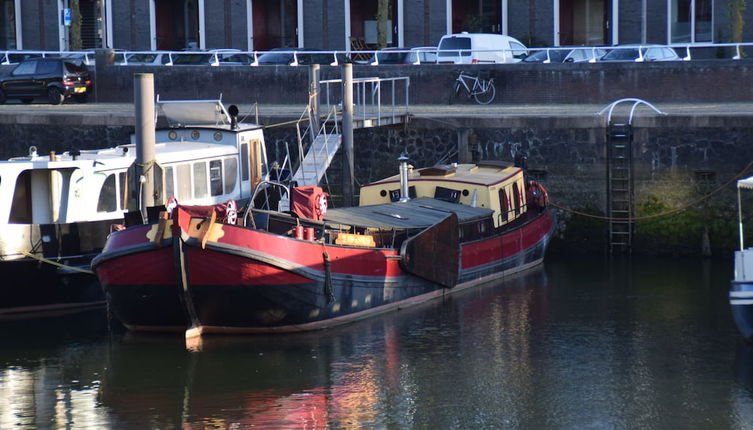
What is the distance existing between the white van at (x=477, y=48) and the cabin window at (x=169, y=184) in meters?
15.9

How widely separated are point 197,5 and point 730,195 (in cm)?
2927

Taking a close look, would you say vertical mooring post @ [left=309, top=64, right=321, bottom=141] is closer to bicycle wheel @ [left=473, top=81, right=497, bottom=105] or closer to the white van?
bicycle wheel @ [left=473, top=81, right=497, bottom=105]

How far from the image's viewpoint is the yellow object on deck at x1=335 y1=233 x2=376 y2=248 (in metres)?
19.5

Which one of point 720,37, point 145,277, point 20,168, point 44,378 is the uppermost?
point 720,37

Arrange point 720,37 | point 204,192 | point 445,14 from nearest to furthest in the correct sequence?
point 204,192 → point 720,37 → point 445,14

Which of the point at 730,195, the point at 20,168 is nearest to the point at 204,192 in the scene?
the point at 20,168

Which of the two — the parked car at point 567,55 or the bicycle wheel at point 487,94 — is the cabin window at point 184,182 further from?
the parked car at point 567,55

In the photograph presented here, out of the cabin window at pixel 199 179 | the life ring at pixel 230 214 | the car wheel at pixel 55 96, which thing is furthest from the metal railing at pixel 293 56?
the life ring at pixel 230 214

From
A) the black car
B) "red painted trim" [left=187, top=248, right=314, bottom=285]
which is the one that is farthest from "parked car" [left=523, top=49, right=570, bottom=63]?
"red painted trim" [left=187, top=248, right=314, bottom=285]

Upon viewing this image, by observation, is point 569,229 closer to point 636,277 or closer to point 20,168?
point 636,277

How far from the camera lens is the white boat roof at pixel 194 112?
24.4 meters

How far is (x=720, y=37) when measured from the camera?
42.2m

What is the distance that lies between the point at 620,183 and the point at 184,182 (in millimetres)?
9585

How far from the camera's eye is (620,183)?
86.5 ft
